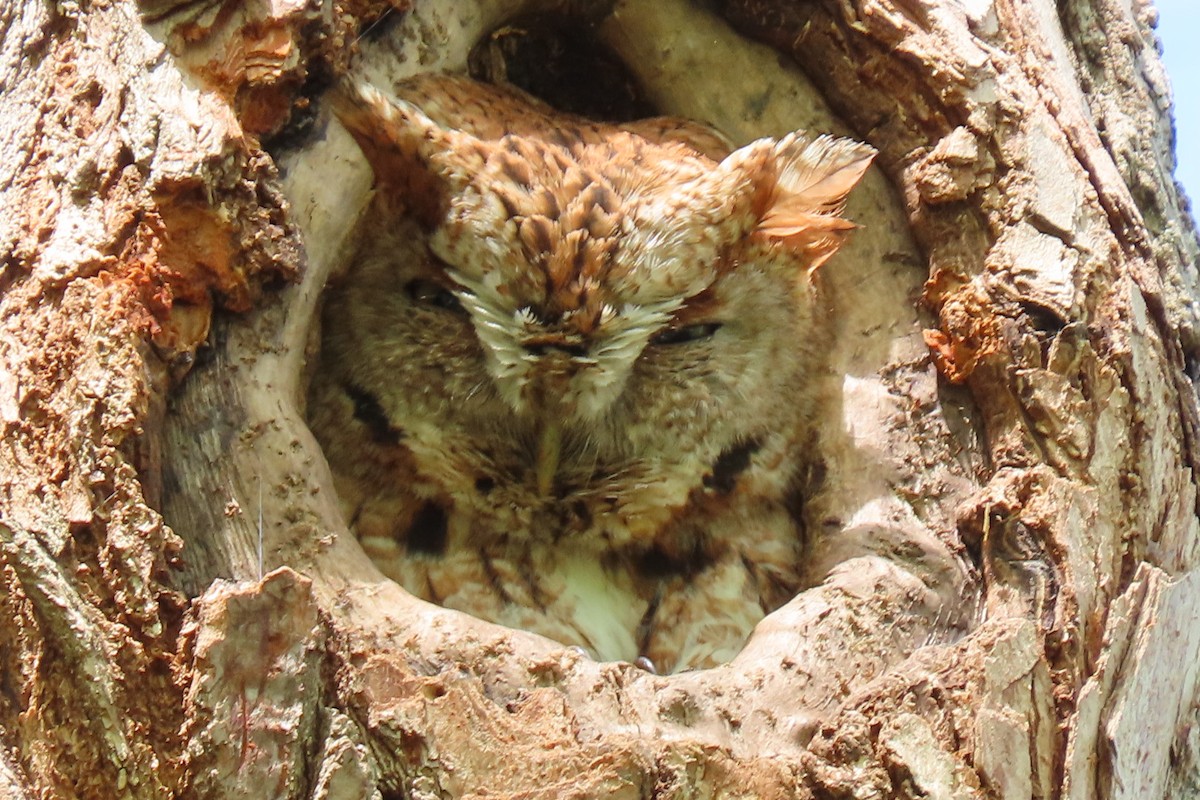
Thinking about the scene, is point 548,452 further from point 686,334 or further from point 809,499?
point 809,499

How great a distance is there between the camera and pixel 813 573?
2338 millimetres

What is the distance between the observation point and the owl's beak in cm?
235

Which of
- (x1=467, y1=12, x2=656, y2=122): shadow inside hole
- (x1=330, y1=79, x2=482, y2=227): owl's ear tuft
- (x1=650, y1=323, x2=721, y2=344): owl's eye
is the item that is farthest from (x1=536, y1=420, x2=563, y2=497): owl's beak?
(x1=467, y1=12, x2=656, y2=122): shadow inside hole

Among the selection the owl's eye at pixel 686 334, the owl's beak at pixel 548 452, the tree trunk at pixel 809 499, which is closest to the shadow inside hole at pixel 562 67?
the tree trunk at pixel 809 499

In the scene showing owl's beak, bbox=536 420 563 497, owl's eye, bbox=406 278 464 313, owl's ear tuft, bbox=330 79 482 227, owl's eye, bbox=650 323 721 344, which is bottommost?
owl's beak, bbox=536 420 563 497

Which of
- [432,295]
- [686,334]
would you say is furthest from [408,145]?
[686,334]

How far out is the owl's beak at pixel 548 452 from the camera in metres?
2.35

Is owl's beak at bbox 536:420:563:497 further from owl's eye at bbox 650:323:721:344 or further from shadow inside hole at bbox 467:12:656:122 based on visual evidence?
shadow inside hole at bbox 467:12:656:122

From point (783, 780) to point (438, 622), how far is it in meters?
0.51

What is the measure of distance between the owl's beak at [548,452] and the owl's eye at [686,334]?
0.23 metres

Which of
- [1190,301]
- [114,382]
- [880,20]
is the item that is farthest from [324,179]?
[1190,301]

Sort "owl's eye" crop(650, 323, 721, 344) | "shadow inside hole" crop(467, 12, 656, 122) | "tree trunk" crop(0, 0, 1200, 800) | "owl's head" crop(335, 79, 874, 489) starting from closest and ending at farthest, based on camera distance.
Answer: "tree trunk" crop(0, 0, 1200, 800) → "owl's head" crop(335, 79, 874, 489) → "owl's eye" crop(650, 323, 721, 344) → "shadow inside hole" crop(467, 12, 656, 122)

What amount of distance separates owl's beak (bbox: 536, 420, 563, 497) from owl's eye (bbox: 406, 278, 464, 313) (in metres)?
0.26

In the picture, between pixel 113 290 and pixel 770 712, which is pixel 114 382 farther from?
pixel 770 712
